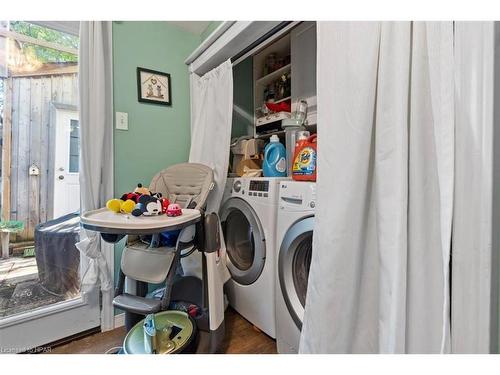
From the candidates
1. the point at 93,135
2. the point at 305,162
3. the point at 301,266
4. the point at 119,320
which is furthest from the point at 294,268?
the point at 93,135

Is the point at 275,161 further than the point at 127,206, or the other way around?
the point at 275,161

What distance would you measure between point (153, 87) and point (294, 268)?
1458 millimetres

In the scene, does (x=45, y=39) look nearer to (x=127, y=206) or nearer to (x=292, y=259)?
(x=127, y=206)

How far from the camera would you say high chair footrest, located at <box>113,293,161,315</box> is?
0.87 m

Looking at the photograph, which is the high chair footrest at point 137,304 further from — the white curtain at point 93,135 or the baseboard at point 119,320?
the baseboard at point 119,320

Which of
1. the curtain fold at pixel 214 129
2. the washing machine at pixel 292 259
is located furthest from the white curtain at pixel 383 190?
the curtain fold at pixel 214 129

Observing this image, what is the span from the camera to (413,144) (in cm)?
56

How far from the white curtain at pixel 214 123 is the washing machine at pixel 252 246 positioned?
0.11 metres

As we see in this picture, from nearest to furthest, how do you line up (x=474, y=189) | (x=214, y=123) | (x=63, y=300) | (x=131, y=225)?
(x=474, y=189), (x=131, y=225), (x=63, y=300), (x=214, y=123)

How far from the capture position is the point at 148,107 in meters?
1.51

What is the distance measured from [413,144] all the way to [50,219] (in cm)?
174
